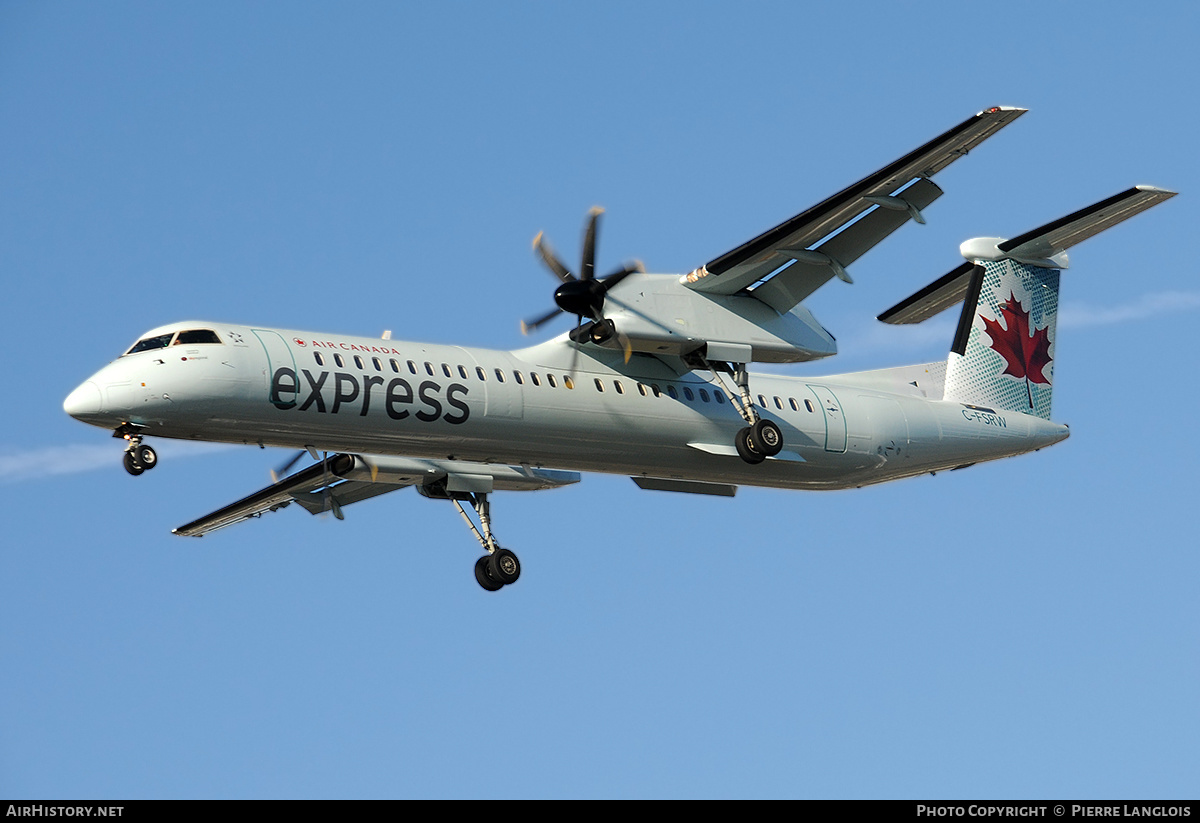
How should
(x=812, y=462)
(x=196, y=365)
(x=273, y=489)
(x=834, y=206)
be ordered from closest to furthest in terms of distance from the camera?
(x=196, y=365) < (x=834, y=206) < (x=812, y=462) < (x=273, y=489)

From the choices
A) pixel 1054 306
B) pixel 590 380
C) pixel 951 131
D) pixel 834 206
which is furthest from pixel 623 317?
pixel 1054 306

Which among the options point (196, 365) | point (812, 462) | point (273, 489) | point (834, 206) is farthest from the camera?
point (273, 489)

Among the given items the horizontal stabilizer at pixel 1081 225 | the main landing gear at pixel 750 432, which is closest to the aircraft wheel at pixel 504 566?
the main landing gear at pixel 750 432

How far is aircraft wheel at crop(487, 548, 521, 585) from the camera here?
23000 mm

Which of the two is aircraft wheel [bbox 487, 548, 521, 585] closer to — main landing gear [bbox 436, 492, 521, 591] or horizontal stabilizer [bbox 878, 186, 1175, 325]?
main landing gear [bbox 436, 492, 521, 591]

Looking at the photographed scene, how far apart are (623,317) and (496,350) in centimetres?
180

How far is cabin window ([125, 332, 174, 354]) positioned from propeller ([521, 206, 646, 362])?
16.6 feet

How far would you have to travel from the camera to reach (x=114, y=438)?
17953 mm

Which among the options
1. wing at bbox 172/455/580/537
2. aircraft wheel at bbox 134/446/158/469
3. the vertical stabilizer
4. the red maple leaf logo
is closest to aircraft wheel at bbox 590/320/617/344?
wing at bbox 172/455/580/537

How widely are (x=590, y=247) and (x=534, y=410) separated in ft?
8.16

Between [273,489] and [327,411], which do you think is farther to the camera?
[273,489]

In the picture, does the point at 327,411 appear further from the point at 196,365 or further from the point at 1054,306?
the point at 1054,306

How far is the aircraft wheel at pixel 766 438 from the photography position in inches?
828

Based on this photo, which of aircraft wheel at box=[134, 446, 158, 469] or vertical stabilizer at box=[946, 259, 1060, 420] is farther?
vertical stabilizer at box=[946, 259, 1060, 420]
